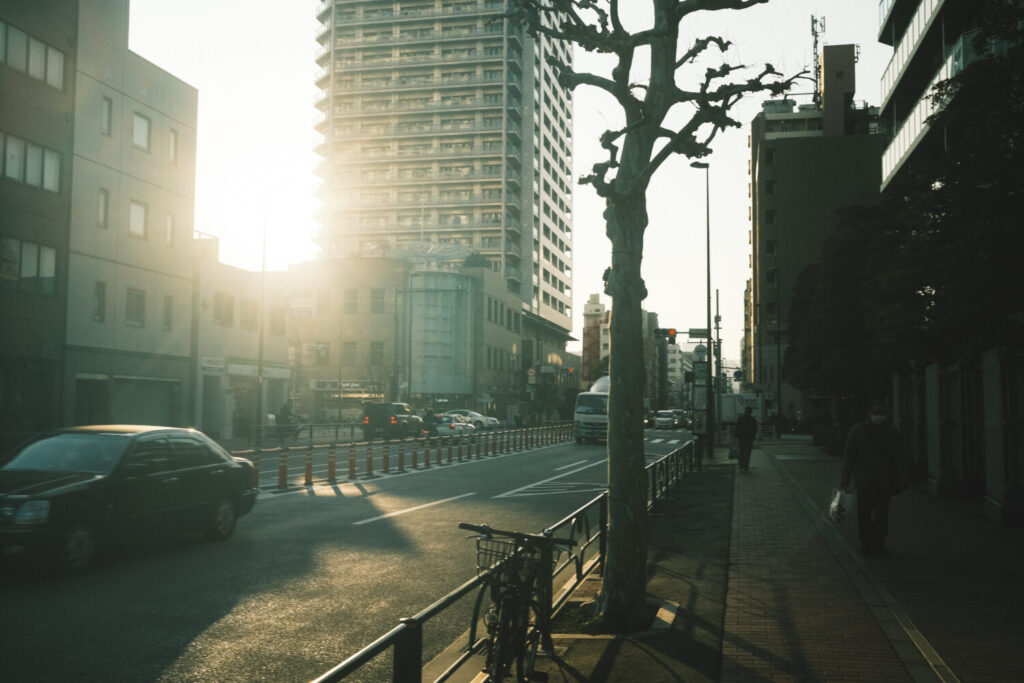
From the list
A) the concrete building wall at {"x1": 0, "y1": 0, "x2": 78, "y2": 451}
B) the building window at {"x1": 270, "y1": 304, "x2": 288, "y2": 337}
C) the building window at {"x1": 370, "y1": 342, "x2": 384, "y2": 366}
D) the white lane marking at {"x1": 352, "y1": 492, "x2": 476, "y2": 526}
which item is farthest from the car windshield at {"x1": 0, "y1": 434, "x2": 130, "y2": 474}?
the building window at {"x1": 370, "y1": 342, "x2": 384, "y2": 366}

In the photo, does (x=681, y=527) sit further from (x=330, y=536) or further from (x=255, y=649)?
(x=255, y=649)

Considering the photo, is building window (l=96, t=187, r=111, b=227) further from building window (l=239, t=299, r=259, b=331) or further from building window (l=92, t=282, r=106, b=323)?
building window (l=239, t=299, r=259, b=331)

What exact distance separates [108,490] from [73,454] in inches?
34.5

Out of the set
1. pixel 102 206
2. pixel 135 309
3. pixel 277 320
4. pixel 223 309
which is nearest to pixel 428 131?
pixel 277 320

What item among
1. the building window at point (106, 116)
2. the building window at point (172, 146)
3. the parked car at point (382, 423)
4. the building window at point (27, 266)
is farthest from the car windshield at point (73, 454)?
the parked car at point (382, 423)

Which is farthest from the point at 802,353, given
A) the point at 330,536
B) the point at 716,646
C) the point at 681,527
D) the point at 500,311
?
the point at 500,311

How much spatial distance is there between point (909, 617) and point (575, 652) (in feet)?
9.82

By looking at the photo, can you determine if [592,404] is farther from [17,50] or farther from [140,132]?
[17,50]

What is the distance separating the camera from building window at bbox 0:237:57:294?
2789 centimetres

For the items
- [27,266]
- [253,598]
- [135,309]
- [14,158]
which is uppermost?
[14,158]

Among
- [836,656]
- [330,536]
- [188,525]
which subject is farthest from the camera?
[330,536]

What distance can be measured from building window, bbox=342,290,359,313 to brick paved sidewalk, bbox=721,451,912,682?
73959 millimetres

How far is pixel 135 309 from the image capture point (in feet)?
115

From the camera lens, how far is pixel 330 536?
12.4 m
